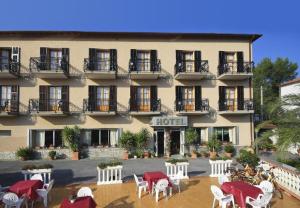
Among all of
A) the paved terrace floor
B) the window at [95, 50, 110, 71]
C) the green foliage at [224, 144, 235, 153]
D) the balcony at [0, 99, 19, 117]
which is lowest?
the paved terrace floor

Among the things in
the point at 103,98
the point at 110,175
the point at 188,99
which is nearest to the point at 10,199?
the point at 110,175

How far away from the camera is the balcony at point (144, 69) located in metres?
20.4

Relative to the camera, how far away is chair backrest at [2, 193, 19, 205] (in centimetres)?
741

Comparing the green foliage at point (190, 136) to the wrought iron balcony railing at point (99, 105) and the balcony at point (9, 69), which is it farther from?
the balcony at point (9, 69)

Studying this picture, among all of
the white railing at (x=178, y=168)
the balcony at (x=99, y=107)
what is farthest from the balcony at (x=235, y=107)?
the white railing at (x=178, y=168)

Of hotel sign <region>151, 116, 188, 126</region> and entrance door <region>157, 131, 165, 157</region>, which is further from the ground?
hotel sign <region>151, 116, 188, 126</region>

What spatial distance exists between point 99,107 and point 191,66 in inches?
344

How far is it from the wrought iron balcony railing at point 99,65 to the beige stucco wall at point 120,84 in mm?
663

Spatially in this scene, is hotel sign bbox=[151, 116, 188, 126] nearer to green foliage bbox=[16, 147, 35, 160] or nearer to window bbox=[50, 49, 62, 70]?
window bbox=[50, 49, 62, 70]

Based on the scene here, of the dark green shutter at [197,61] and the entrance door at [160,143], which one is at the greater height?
the dark green shutter at [197,61]

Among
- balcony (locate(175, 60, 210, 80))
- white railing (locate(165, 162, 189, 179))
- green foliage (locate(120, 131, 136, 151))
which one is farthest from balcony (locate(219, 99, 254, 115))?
white railing (locate(165, 162, 189, 179))

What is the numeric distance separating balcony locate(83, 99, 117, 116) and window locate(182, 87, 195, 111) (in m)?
6.02

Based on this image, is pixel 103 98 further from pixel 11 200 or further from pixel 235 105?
pixel 11 200

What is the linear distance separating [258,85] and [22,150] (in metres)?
39.1
